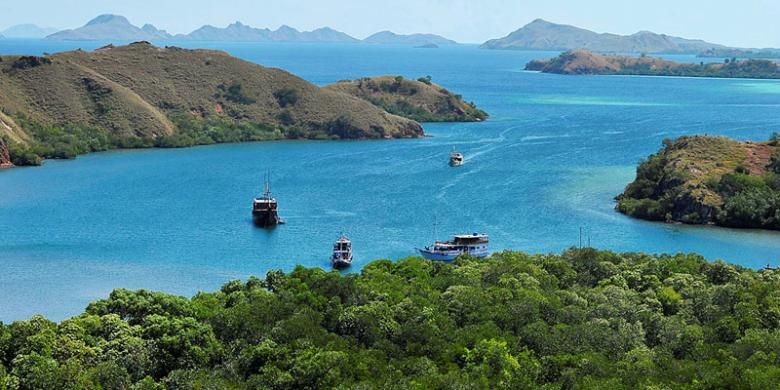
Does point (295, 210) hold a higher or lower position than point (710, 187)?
lower

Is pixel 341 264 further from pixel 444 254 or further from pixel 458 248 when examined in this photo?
pixel 458 248

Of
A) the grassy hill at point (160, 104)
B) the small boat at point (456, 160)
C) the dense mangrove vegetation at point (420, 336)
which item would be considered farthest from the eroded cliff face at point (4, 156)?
the dense mangrove vegetation at point (420, 336)

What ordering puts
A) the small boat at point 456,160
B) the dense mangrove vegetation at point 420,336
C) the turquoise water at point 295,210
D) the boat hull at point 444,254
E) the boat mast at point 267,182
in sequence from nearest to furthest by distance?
1. the dense mangrove vegetation at point 420,336
2. the turquoise water at point 295,210
3. the boat hull at point 444,254
4. the boat mast at point 267,182
5. the small boat at point 456,160

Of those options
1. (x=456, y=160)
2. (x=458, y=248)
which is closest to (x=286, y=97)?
(x=456, y=160)

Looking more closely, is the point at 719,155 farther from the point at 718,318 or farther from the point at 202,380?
the point at 202,380

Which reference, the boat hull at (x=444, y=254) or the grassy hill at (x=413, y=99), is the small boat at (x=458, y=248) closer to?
the boat hull at (x=444, y=254)

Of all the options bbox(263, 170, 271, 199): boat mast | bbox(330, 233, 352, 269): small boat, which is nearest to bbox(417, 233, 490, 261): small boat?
bbox(330, 233, 352, 269): small boat

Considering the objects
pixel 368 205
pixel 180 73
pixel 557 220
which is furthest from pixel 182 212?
pixel 180 73
